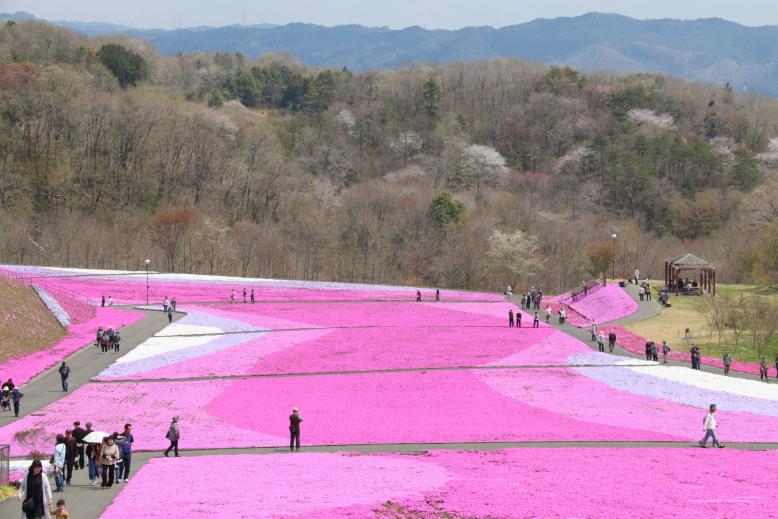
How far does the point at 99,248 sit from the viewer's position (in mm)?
114375

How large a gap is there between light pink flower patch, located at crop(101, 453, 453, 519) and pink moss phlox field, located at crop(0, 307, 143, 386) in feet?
67.3

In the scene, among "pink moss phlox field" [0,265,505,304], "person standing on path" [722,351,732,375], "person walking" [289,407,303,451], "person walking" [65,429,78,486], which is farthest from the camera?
"pink moss phlox field" [0,265,505,304]

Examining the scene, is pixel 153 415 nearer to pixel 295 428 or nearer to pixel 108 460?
pixel 295 428

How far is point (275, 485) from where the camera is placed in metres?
29.9

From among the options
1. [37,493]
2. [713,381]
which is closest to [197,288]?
[713,381]

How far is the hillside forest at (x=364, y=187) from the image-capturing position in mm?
119312

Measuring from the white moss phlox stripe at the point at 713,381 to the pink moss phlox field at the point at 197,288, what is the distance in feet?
114

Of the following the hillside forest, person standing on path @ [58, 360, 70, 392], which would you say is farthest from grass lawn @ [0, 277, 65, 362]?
the hillside forest

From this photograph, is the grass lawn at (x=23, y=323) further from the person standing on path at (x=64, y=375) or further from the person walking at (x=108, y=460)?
the person walking at (x=108, y=460)

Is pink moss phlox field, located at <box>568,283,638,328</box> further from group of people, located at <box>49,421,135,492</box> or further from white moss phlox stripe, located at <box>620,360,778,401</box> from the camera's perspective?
group of people, located at <box>49,421,135,492</box>

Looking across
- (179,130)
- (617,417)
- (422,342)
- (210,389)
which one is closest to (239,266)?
(179,130)

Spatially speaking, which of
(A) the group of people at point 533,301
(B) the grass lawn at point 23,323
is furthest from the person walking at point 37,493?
(A) the group of people at point 533,301

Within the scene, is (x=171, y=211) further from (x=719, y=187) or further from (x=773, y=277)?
(x=719, y=187)

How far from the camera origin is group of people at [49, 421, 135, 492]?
2956 centimetres
